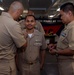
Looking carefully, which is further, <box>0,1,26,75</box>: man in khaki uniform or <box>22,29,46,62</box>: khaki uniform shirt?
<box>22,29,46,62</box>: khaki uniform shirt

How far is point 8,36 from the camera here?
261 centimetres

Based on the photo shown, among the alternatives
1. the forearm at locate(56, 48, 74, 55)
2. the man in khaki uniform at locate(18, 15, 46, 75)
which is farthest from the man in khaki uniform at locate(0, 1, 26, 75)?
the forearm at locate(56, 48, 74, 55)

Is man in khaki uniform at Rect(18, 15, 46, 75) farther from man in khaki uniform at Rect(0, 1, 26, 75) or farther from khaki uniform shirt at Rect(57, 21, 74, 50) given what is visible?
khaki uniform shirt at Rect(57, 21, 74, 50)

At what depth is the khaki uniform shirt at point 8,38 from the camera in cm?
259

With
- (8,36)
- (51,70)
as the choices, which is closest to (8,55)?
(8,36)

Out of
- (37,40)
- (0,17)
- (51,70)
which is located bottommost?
(51,70)

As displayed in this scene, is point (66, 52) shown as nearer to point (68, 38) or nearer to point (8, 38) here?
Answer: point (68, 38)

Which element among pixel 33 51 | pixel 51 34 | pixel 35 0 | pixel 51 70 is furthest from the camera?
pixel 35 0

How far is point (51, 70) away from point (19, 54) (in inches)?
112

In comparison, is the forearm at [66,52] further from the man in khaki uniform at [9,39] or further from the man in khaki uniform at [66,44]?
the man in khaki uniform at [9,39]

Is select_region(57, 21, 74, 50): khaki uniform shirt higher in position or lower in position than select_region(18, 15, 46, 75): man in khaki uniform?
higher

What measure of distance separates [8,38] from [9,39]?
0.02 m

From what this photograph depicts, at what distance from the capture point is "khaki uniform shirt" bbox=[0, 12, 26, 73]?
2594mm

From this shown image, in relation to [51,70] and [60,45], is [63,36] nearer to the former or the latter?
[60,45]
